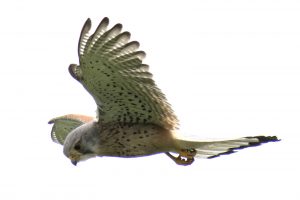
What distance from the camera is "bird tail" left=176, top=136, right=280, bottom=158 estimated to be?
11.2m

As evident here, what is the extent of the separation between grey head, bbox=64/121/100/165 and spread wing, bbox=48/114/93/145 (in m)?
1.15

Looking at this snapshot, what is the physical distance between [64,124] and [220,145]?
3.39m

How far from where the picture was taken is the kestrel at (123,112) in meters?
11.2

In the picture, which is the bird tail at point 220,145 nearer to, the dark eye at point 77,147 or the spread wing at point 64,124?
the dark eye at point 77,147

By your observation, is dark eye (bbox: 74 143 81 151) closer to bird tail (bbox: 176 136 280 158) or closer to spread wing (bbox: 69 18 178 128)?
spread wing (bbox: 69 18 178 128)

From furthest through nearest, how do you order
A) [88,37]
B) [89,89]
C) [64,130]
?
[64,130] < [89,89] < [88,37]

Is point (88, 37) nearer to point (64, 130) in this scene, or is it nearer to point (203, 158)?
point (203, 158)

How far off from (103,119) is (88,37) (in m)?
1.63

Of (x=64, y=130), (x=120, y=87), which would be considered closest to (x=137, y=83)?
(x=120, y=87)

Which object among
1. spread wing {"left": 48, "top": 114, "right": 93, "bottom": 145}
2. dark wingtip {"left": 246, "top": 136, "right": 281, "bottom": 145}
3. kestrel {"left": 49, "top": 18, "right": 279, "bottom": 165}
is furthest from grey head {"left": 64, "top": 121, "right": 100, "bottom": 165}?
dark wingtip {"left": 246, "top": 136, "right": 281, "bottom": 145}

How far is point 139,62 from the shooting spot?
37.0ft

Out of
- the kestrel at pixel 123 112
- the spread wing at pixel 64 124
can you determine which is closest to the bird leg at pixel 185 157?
the kestrel at pixel 123 112

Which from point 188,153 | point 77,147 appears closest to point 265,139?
point 188,153

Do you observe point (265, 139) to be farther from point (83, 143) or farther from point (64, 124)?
point (64, 124)
